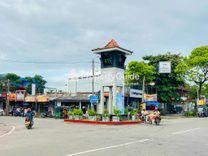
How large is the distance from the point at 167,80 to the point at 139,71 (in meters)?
5.98

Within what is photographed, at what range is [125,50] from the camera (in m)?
34.8

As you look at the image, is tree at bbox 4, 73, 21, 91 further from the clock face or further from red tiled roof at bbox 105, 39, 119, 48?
red tiled roof at bbox 105, 39, 119, 48

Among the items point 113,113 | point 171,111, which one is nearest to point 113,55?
point 113,113

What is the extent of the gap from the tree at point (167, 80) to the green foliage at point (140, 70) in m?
2.11

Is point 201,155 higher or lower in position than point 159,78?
lower

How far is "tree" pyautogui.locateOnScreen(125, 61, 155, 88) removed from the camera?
58.0 meters

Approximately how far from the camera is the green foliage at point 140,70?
5800 centimetres

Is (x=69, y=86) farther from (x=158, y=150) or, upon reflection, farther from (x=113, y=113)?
(x=158, y=150)

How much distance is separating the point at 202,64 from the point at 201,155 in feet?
170

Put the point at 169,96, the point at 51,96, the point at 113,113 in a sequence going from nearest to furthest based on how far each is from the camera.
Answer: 1. the point at 113,113
2. the point at 51,96
3. the point at 169,96

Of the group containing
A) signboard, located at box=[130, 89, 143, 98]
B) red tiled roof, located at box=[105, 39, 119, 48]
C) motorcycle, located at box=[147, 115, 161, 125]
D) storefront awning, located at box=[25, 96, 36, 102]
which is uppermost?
red tiled roof, located at box=[105, 39, 119, 48]

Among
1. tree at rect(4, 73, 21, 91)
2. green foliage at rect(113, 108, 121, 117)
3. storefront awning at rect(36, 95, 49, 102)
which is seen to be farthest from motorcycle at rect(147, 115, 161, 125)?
tree at rect(4, 73, 21, 91)

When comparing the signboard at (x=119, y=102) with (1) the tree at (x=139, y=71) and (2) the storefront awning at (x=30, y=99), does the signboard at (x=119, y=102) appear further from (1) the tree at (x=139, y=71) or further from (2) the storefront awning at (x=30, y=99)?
(2) the storefront awning at (x=30, y=99)

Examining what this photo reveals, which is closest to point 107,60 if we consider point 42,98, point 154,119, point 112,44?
point 112,44
